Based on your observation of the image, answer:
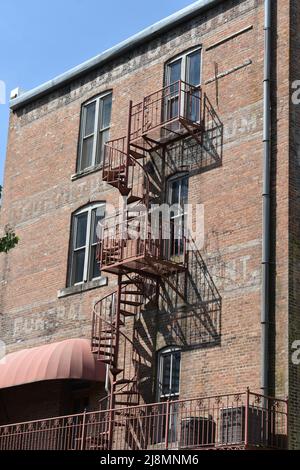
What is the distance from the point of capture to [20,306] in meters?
28.3

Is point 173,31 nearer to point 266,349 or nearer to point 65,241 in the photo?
point 65,241

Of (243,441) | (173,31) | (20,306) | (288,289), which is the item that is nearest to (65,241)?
(20,306)

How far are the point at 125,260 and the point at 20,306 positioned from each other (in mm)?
6536

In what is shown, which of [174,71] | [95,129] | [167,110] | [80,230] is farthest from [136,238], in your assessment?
[95,129]

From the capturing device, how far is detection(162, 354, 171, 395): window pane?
22625 mm

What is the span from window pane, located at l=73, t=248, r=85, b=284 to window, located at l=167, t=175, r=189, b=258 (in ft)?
12.2

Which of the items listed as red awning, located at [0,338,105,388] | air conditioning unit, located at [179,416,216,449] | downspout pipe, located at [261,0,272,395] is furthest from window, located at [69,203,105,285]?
air conditioning unit, located at [179,416,216,449]

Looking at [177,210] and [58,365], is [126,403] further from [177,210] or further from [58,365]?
[177,210]

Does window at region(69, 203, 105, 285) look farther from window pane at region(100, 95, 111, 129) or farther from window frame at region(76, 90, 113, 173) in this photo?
window pane at region(100, 95, 111, 129)

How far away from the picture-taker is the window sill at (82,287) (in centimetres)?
2544

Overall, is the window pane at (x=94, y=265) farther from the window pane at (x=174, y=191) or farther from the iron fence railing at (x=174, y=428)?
the iron fence railing at (x=174, y=428)

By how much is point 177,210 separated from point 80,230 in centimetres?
416

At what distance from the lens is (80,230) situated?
27.2 metres

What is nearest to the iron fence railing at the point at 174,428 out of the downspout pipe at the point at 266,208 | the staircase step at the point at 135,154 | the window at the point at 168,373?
the window at the point at 168,373
